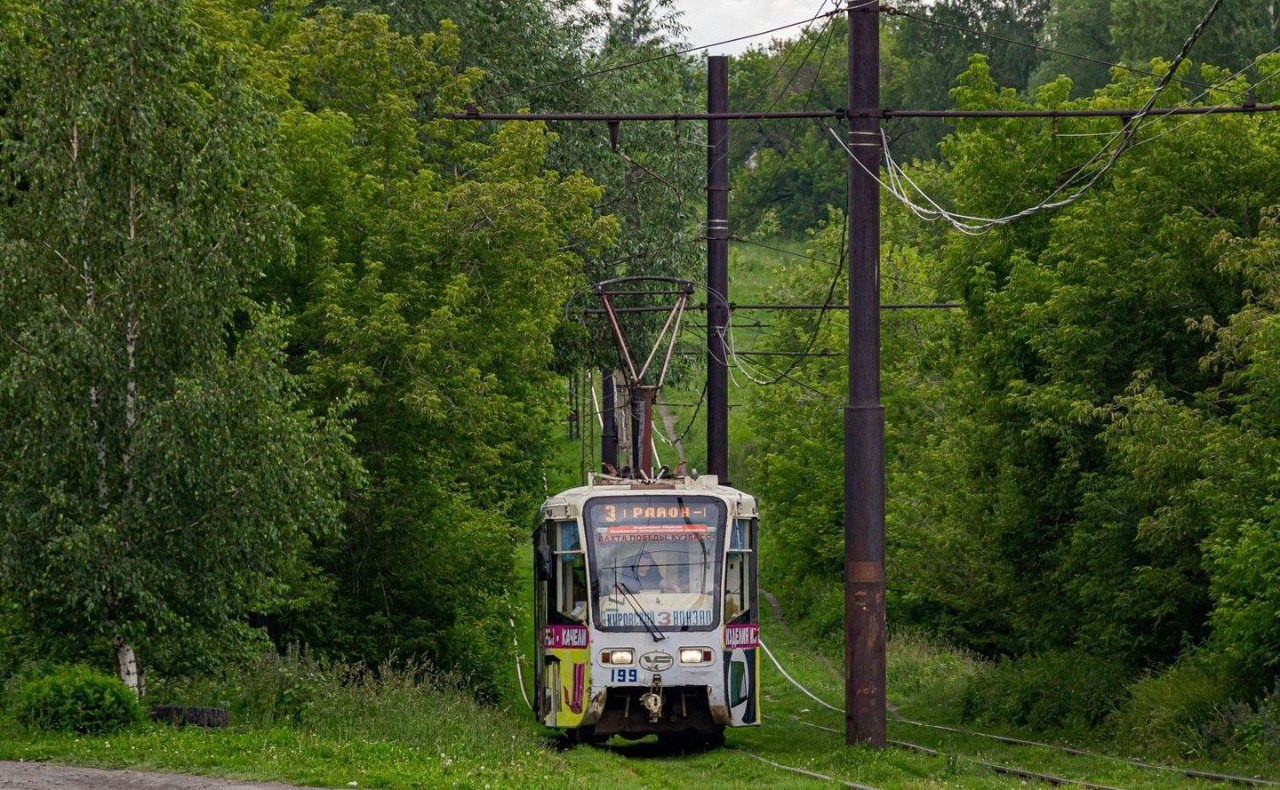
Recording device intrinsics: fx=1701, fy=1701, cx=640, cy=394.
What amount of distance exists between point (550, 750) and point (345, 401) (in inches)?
222

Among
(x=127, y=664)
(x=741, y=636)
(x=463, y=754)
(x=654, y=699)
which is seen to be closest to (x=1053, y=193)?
(x=741, y=636)

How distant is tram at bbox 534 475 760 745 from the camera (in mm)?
19375

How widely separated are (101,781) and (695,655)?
7.68 m

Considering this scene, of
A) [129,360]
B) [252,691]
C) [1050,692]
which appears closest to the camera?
[129,360]

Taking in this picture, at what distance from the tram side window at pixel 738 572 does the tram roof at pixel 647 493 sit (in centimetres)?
20

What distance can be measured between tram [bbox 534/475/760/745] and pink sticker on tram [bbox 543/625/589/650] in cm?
2

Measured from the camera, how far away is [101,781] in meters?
13.6

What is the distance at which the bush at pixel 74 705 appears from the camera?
629 inches

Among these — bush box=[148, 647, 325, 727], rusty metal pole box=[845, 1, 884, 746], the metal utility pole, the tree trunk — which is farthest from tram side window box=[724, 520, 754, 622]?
the tree trunk

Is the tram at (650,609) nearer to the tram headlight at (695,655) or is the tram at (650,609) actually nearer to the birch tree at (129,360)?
the tram headlight at (695,655)

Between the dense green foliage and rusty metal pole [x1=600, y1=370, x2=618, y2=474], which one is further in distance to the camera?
rusty metal pole [x1=600, y1=370, x2=618, y2=474]

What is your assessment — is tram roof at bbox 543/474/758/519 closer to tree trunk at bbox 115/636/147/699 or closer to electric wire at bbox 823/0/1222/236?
electric wire at bbox 823/0/1222/236

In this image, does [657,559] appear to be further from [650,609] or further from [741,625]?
[741,625]

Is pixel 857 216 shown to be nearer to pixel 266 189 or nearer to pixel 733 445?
pixel 266 189
